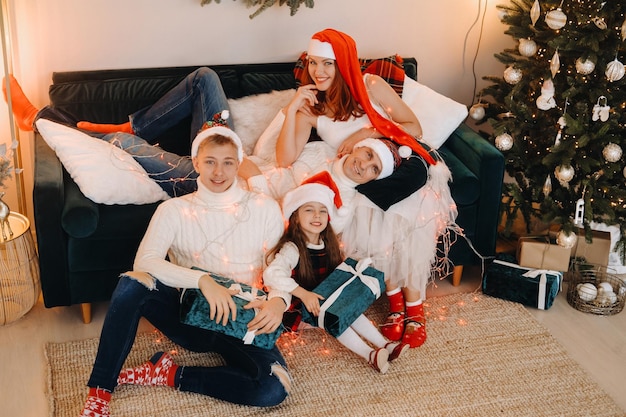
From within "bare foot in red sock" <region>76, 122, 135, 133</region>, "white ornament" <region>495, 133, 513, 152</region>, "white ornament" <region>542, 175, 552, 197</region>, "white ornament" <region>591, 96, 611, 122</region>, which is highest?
"white ornament" <region>591, 96, 611, 122</region>

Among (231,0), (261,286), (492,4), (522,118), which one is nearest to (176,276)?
(261,286)

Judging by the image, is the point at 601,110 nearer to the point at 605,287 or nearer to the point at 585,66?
the point at 585,66

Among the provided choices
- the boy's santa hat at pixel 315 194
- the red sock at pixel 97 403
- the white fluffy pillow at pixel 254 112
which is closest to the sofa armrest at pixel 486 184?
the boy's santa hat at pixel 315 194

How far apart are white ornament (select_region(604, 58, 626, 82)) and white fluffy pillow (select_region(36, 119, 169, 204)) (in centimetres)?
188

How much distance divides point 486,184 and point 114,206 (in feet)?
5.02

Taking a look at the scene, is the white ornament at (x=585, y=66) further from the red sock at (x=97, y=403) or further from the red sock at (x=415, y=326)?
the red sock at (x=97, y=403)

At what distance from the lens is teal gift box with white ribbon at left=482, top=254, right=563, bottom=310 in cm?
312

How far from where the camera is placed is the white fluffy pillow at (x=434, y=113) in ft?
11.1

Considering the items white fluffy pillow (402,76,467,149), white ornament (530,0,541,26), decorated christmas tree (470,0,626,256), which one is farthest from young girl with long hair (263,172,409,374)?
white ornament (530,0,541,26)

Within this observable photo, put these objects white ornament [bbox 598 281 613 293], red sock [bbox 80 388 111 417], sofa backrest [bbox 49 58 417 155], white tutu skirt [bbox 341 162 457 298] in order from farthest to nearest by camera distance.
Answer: sofa backrest [bbox 49 58 417 155]
white ornament [bbox 598 281 613 293]
white tutu skirt [bbox 341 162 457 298]
red sock [bbox 80 388 111 417]

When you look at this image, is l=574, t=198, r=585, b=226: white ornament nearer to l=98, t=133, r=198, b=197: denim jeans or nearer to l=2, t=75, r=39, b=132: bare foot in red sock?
l=98, t=133, r=198, b=197: denim jeans

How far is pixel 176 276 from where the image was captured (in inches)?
95.3

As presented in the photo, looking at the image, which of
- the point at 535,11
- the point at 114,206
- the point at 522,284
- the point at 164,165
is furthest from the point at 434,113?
the point at 114,206

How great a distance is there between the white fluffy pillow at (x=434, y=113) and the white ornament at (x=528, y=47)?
1.20 ft
